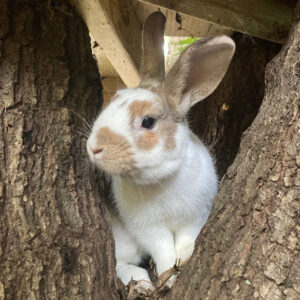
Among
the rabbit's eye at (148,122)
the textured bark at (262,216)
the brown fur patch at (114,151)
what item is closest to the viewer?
the textured bark at (262,216)

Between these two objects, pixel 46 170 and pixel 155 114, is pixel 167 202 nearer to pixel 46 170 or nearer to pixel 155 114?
pixel 155 114

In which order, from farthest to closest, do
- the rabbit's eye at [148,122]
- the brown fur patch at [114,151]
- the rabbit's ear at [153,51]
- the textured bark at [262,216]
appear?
the rabbit's ear at [153,51], the rabbit's eye at [148,122], the brown fur patch at [114,151], the textured bark at [262,216]

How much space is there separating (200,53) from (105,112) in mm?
713

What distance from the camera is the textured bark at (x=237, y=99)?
3480 millimetres

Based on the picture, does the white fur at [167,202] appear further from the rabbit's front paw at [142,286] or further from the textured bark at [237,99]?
the textured bark at [237,99]

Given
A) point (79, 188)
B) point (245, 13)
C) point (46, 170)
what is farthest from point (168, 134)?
point (245, 13)

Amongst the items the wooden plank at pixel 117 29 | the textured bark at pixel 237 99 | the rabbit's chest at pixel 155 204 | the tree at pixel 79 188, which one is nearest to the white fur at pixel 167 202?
the rabbit's chest at pixel 155 204

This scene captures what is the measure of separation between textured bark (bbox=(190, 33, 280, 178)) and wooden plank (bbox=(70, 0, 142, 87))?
86 centimetres

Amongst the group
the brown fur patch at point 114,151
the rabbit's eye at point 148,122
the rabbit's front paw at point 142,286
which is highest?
the rabbit's eye at point 148,122

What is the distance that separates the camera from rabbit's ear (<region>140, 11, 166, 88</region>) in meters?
2.78

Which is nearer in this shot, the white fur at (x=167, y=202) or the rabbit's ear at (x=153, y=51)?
the white fur at (x=167, y=202)

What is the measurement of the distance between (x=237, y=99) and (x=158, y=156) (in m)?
1.58

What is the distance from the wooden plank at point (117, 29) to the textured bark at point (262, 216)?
1237 millimetres

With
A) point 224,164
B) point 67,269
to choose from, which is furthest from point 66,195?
point 224,164
